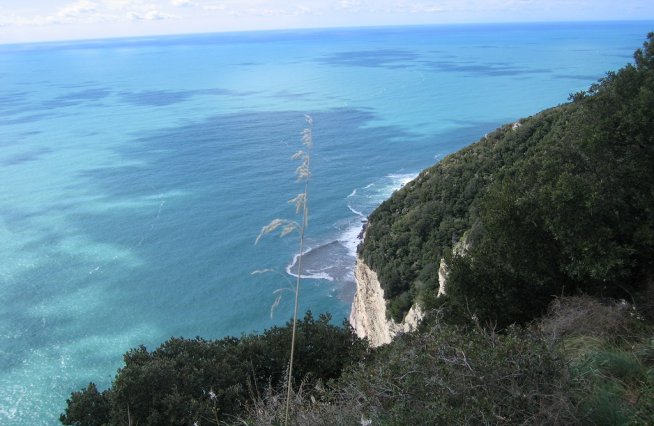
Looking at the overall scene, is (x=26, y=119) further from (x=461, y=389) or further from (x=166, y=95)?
(x=461, y=389)

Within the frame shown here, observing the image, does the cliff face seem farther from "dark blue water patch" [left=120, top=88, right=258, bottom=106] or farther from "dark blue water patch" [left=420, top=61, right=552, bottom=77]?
"dark blue water patch" [left=420, top=61, right=552, bottom=77]

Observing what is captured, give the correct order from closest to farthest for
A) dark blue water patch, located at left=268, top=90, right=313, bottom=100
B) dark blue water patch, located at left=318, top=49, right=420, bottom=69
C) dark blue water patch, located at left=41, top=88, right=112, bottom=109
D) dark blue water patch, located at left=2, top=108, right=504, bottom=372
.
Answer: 1. dark blue water patch, located at left=2, top=108, right=504, bottom=372
2. dark blue water patch, located at left=268, top=90, right=313, bottom=100
3. dark blue water patch, located at left=41, top=88, right=112, bottom=109
4. dark blue water patch, located at left=318, top=49, right=420, bottom=69

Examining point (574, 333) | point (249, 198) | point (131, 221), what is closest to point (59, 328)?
point (131, 221)

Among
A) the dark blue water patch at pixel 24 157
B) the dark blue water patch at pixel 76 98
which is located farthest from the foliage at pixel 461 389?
the dark blue water patch at pixel 76 98

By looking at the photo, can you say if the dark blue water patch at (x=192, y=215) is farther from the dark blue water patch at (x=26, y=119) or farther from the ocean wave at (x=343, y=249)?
the dark blue water patch at (x=26, y=119)

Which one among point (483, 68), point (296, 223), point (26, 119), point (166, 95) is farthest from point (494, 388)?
point (483, 68)

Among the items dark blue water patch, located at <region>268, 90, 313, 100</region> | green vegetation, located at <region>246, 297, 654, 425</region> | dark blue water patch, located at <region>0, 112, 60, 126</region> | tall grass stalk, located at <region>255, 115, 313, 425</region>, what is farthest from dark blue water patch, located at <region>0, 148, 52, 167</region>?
tall grass stalk, located at <region>255, 115, 313, 425</region>
